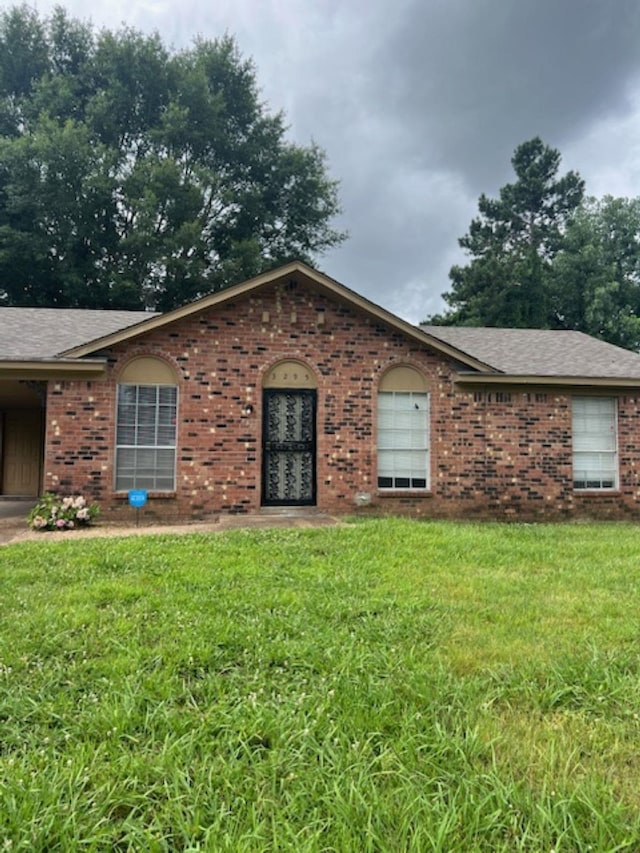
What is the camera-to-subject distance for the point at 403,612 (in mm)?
3994

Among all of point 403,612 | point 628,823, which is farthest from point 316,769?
point 403,612

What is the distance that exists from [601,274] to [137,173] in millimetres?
25283

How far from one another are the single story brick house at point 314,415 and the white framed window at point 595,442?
0.09ft

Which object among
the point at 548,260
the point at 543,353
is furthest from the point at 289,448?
the point at 548,260

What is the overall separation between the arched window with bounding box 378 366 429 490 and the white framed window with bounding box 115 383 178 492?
390cm

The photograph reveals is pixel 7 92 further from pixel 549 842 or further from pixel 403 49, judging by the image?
pixel 549 842

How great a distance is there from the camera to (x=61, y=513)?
8.22 m

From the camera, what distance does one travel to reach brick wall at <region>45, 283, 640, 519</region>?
8.86 metres

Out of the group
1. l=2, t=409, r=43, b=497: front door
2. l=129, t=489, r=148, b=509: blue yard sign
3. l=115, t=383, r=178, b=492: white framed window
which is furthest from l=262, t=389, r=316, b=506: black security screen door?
l=2, t=409, r=43, b=497: front door

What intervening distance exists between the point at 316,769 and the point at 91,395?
8051 mm

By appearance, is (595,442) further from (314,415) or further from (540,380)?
(314,415)

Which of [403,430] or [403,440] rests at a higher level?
[403,430]

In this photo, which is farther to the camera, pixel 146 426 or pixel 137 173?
pixel 137 173

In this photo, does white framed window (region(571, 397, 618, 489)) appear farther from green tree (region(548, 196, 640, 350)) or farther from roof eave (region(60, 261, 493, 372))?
green tree (region(548, 196, 640, 350))
